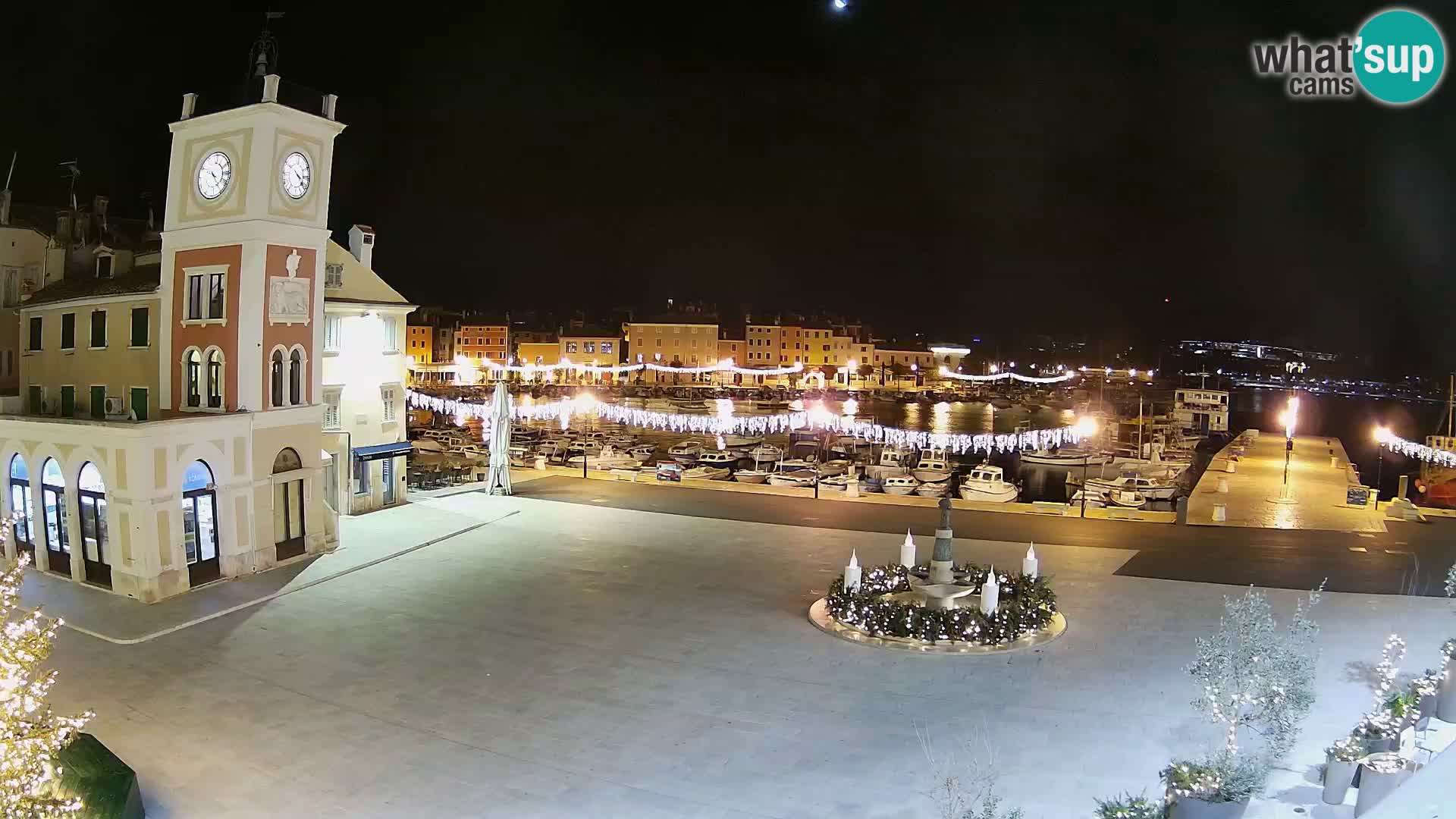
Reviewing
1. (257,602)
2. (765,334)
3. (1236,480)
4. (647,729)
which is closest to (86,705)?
(257,602)

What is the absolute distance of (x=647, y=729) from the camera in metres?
10.2

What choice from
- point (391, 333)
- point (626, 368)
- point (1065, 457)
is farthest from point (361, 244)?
point (626, 368)

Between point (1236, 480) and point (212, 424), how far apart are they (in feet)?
98.6

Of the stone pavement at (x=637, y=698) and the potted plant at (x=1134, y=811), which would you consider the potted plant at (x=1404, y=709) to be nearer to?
the stone pavement at (x=637, y=698)

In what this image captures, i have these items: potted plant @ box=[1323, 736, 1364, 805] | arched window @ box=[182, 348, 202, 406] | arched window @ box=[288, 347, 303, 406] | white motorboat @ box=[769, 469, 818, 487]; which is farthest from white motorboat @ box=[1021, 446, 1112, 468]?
potted plant @ box=[1323, 736, 1364, 805]

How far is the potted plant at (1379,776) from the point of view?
7121mm

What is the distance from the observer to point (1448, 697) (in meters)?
9.36

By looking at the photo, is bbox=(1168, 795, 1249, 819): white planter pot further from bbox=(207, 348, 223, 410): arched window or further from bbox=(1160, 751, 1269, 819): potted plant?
bbox=(207, 348, 223, 410): arched window

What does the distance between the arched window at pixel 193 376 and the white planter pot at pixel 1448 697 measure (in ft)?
63.5

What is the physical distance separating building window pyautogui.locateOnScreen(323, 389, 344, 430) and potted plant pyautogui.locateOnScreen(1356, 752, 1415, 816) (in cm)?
2059

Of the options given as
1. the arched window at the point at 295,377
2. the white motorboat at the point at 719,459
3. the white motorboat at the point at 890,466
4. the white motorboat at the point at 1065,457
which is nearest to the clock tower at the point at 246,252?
the arched window at the point at 295,377

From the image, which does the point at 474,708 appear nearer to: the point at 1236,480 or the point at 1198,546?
the point at 1198,546

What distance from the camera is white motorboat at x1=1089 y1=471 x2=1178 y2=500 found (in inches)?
1586

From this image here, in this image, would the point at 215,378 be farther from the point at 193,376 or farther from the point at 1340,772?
the point at 1340,772
